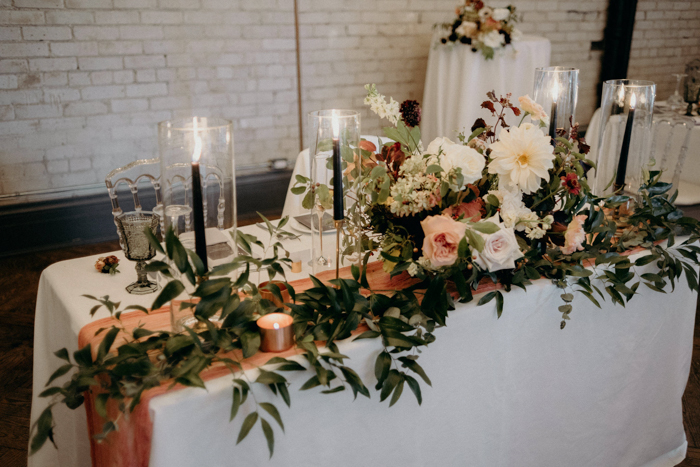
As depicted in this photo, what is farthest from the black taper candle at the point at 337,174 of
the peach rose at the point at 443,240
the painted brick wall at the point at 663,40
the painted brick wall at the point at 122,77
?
the painted brick wall at the point at 663,40

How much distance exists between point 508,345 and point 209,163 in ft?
2.21

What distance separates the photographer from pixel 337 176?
992 millimetres

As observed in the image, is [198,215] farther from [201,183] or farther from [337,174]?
[337,174]

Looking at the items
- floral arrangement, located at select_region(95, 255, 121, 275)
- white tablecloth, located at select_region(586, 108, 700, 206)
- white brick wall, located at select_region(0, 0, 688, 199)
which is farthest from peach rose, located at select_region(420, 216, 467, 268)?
white brick wall, located at select_region(0, 0, 688, 199)

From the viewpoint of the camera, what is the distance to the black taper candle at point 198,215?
837 mm

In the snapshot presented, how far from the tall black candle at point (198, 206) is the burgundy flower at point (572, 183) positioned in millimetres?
706

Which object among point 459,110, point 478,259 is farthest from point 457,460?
point 459,110

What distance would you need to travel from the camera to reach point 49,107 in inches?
126

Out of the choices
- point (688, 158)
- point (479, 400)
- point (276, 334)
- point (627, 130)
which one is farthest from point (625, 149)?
point (688, 158)

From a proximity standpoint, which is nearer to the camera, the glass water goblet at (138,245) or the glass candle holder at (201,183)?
the glass candle holder at (201,183)

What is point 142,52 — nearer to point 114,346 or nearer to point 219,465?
point 114,346

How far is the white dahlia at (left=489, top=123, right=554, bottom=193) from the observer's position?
1053 millimetres

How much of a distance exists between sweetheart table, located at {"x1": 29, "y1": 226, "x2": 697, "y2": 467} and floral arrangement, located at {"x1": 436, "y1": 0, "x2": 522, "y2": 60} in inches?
100

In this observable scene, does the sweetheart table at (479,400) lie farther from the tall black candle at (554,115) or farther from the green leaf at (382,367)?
the tall black candle at (554,115)
